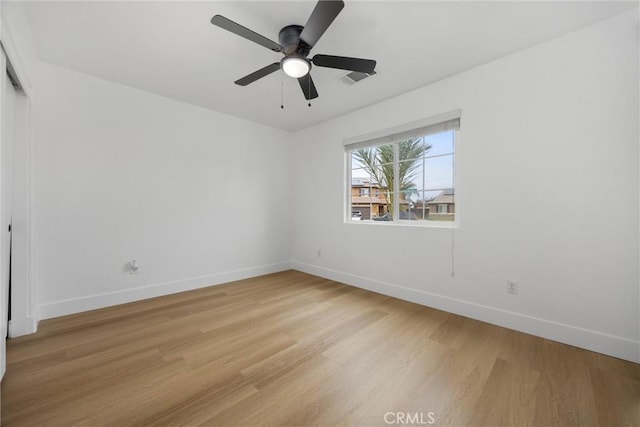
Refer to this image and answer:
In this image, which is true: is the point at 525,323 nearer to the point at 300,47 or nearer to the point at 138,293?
the point at 300,47

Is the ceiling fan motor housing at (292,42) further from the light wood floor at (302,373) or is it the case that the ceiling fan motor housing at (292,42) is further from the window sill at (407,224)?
the light wood floor at (302,373)

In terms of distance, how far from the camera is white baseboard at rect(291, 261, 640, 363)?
185cm

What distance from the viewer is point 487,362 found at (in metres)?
1.80

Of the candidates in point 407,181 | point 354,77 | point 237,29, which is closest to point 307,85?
point 354,77

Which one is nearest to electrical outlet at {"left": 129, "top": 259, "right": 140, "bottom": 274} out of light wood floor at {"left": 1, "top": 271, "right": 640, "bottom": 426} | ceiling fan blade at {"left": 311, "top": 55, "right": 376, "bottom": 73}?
light wood floor at {"left": 1, "top": 271, "right": 640, "bottom": 426}

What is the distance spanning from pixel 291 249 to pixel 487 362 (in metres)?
3.34

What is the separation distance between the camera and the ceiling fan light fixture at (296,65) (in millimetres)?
1928

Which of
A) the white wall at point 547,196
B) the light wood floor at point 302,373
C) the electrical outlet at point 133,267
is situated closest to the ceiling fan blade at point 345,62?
the white wall at point 547,196

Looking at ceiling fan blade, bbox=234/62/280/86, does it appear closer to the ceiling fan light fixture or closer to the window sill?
the ceiling fan light fixture

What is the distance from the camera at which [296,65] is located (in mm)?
1967

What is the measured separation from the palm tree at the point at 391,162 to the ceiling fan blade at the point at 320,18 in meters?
1.87

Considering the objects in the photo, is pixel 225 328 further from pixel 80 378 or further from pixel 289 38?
pixel 289 38

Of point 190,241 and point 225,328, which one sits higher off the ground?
point 190,241

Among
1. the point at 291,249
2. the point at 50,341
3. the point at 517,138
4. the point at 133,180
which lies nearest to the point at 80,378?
the point at 50,341
